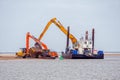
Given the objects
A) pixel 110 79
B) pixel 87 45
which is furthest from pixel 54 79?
pixel 87 45

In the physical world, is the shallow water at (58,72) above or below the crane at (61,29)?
below

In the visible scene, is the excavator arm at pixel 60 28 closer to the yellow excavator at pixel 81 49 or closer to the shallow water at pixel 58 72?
the yellow excavator at pixel 81 49

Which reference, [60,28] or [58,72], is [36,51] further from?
[58,72]

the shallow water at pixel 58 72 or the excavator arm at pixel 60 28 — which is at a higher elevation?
the excavator arm at pixel 60 28

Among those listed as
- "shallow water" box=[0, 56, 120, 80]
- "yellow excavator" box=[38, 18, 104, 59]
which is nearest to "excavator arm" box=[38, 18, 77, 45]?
"yellow excavator" box=[38, 18, 104, 59]

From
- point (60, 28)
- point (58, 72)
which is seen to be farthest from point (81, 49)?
point (58, 72)

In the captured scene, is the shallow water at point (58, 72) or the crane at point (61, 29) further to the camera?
the crane at point (61, 29)

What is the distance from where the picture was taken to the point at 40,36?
112 meters

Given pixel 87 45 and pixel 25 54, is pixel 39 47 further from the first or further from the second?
pixel 87 45

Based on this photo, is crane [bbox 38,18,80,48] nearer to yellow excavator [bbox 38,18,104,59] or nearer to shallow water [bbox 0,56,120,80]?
yellow excavator [bbox 38,18,104,59]

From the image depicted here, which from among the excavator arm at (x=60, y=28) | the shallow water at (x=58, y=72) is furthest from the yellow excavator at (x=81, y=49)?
the shallow water at (x=58, y=72)

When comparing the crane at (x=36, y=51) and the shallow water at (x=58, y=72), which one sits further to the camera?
the crane at (x=36, y=51)

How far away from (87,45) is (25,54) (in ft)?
46.9

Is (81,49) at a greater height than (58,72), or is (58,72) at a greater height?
(81,49)
